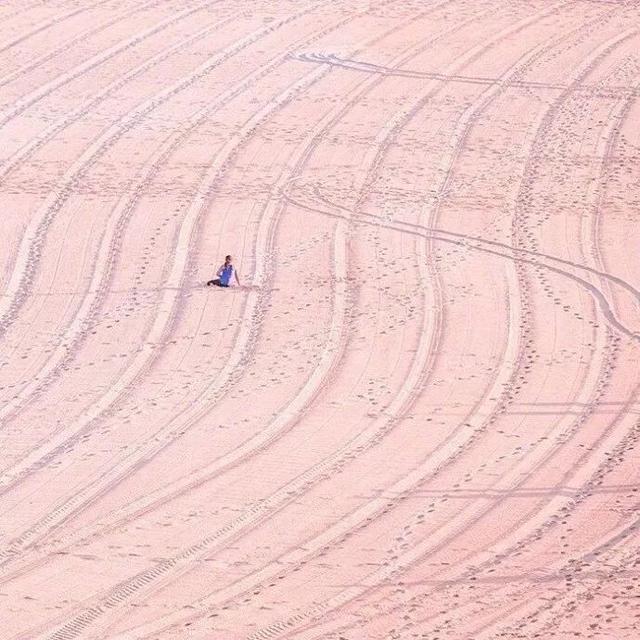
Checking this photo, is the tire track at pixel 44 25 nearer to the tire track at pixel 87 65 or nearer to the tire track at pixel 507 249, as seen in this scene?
the tire track at pixel 87 65

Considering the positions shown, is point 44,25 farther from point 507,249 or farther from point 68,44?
point 507,249

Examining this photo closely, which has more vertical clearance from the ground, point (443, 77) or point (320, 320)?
point (443, 77)

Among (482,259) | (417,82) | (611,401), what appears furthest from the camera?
(417,82)

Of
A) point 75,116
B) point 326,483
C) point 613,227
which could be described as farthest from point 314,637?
point 75,116

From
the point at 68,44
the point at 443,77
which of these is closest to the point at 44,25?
the point at 68,44

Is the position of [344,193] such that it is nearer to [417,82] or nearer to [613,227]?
[613,227]

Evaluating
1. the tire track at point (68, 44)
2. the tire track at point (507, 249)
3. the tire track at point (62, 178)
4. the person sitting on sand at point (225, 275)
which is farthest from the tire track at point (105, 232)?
the tire track at point (507, 249)
